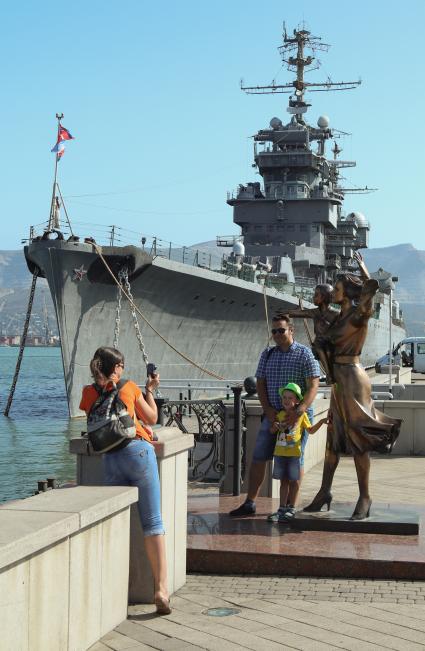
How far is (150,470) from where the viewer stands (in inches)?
204

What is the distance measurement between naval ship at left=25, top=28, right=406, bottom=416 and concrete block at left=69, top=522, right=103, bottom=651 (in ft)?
43.6

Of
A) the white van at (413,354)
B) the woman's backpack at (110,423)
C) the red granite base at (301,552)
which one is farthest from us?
the white van at (413,354)

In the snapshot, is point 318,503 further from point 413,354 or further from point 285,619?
point 413,354

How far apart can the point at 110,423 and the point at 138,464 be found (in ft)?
1.02

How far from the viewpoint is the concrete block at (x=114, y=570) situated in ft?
15.5

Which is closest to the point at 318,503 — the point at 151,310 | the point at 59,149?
the point at 59,149

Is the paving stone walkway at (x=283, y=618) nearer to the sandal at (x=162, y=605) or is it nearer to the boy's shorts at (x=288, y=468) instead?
the sandal at (x=162, y=605)

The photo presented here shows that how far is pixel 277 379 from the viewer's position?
746cm

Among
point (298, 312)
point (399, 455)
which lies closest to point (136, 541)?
point (298, 312)

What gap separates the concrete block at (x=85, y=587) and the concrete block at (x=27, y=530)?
214mm

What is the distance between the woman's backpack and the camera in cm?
497

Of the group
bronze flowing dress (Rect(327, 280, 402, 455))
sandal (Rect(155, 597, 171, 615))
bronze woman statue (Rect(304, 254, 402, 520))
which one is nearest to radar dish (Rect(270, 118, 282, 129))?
bronze woman statue (Rect(304, 254, 402, 520))

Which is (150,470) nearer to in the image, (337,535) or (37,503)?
(37,503)

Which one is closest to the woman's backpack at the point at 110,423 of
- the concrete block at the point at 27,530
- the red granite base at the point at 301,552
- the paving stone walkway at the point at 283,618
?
the concrete block at the point at 27,530
